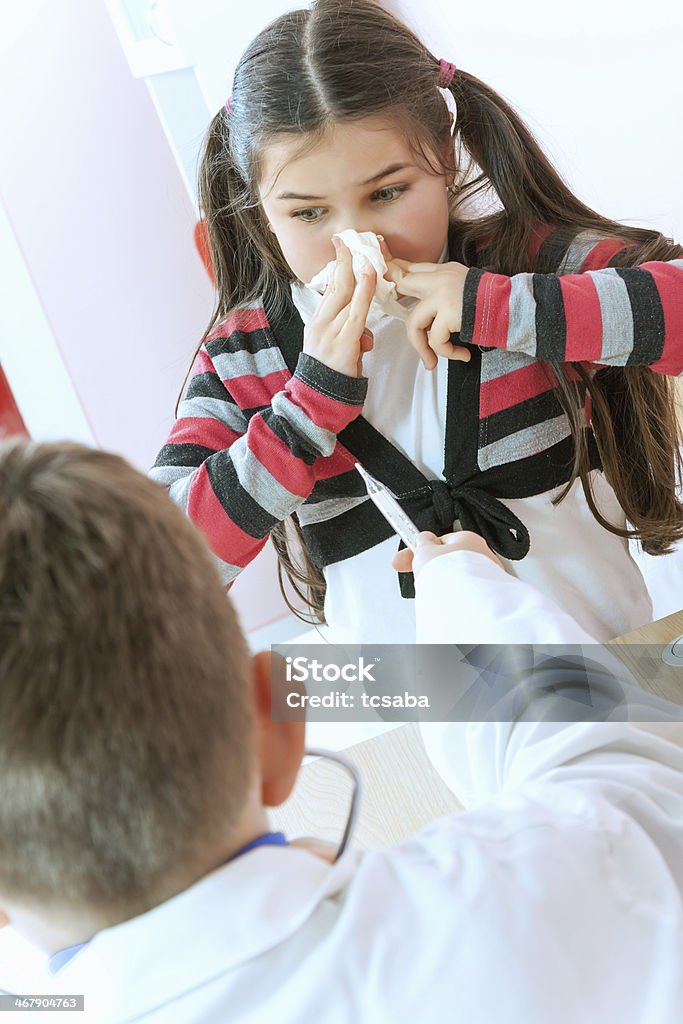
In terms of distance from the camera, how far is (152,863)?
1.23 ft

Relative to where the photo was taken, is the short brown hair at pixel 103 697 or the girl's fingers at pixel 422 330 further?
the girl's fingers at pixel 422 330

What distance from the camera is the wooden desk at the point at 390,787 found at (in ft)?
Result: 2.29

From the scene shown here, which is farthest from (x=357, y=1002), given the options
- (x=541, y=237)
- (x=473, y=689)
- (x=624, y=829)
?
(x=541, y=237)

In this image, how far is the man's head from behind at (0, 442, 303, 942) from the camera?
0.35m

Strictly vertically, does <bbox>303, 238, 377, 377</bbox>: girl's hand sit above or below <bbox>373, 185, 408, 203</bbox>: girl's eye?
below

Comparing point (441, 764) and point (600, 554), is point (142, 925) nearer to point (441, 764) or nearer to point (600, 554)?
point (441, 764)

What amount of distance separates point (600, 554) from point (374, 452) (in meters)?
0.23

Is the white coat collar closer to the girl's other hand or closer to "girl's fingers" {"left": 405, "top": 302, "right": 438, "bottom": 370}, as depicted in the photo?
the girl's other hand

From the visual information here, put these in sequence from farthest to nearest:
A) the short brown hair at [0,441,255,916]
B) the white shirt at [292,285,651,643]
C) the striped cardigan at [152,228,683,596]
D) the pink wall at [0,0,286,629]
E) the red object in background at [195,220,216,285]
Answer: the pink wall at [0,0,286,629], the red object in background at [195,220,216,285], the white shirt at [292,285,651,643], the striped cardigan at [152,228,683,596], the short brown hair at [0,441,255,916]

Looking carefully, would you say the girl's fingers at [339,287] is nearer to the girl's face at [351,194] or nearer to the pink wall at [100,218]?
the girl's face at [351,194]

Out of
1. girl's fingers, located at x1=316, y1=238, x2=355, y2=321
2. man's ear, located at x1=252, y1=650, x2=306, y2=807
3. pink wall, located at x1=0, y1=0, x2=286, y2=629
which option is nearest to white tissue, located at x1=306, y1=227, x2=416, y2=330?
girl's fingers, located at x1=316, y1=238, x2=355, y2=321

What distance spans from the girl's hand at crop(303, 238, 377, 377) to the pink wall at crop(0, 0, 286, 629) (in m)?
1.28

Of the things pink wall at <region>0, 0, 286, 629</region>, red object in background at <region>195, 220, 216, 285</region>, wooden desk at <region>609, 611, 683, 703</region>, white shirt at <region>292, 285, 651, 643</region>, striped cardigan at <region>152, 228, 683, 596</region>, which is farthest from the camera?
pink wall at <region>0, 0, 286, 629</region>

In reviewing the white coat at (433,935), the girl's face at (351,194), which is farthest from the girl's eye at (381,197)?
the white coat at (433,935)
